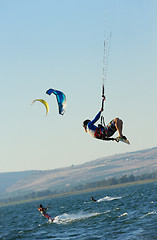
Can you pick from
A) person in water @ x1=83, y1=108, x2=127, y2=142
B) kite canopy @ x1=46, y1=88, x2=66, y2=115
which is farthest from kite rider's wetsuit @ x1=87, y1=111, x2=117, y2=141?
kite canopy @ x1=46, y1=88, x2=66, y2=115

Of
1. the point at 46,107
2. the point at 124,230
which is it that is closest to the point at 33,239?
the point at 124,230

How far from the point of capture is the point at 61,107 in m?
16.5

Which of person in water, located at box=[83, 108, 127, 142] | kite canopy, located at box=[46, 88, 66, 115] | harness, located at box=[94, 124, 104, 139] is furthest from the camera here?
kite canopy, located at box=[46, 88, 66, 115]

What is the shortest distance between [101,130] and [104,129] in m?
0.13

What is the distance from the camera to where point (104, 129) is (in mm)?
15375

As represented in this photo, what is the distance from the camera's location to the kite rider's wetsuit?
1521cm

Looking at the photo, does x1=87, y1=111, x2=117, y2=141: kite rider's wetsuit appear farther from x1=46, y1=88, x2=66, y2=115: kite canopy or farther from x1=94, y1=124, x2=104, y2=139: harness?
x1=46, y1=88, x2=66, y2=115: kite canopy

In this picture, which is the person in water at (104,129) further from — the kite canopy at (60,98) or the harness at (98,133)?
the kite canopy at (60,98)

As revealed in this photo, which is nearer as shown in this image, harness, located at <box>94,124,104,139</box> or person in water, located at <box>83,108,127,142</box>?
person in water, located at <box>83,108,127,142</box>

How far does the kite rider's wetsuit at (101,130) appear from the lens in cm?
1521

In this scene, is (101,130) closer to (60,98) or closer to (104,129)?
(104,129)

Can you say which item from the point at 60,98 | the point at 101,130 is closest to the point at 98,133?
the point at 101,130

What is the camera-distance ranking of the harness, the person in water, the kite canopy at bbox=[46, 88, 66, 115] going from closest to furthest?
the person in water, the harness, the kite canopy at bbox=[46, 88, 66, 115]

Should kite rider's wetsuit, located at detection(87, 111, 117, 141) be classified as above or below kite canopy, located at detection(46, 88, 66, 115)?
below
